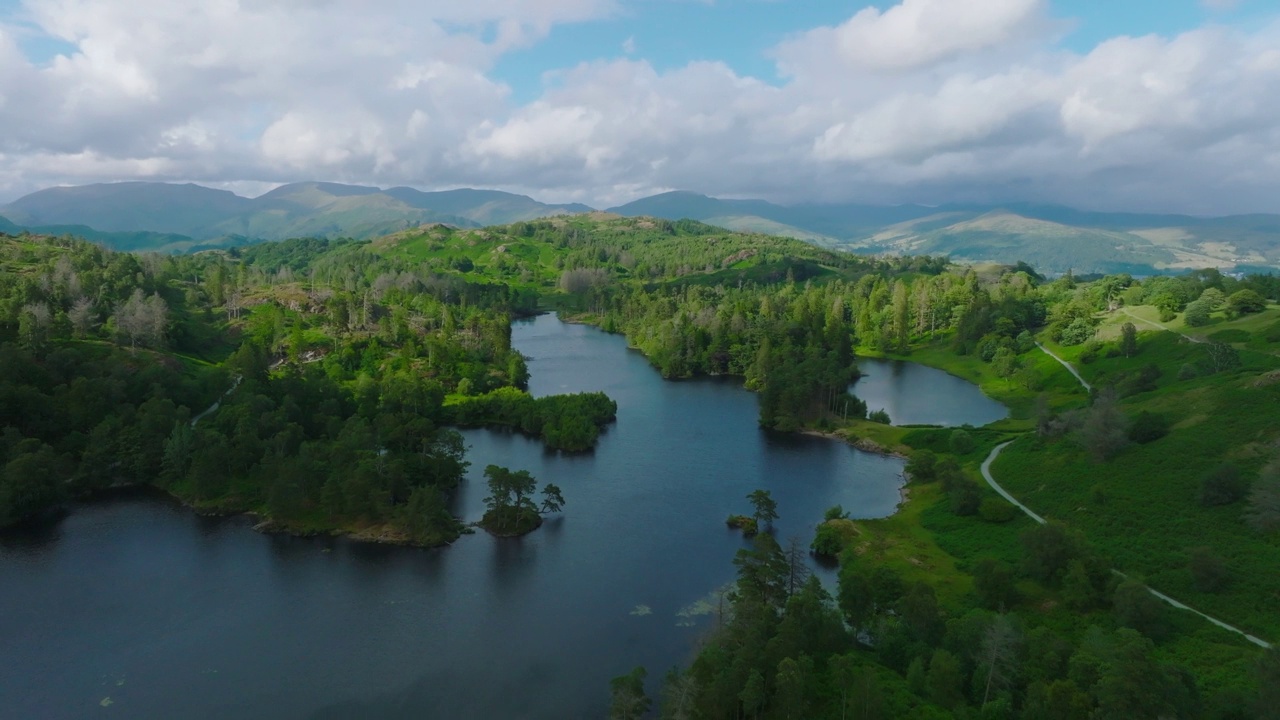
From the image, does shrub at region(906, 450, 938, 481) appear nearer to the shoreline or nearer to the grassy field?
the shoreline

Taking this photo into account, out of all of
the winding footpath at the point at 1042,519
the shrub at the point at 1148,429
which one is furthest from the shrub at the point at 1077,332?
the shrub at the point at 1148,429

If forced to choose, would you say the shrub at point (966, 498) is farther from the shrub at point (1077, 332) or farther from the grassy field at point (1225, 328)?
the shrub at point (1077, 332)

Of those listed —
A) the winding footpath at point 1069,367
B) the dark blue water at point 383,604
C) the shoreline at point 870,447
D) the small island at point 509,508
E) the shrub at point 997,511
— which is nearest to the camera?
the dark blue water at point 383,604

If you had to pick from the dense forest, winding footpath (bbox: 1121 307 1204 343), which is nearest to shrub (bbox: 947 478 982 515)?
the dense forest

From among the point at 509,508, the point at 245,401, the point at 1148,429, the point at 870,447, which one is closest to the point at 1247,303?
the point at 1148,429

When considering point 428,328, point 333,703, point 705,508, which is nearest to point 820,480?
point 705,508
